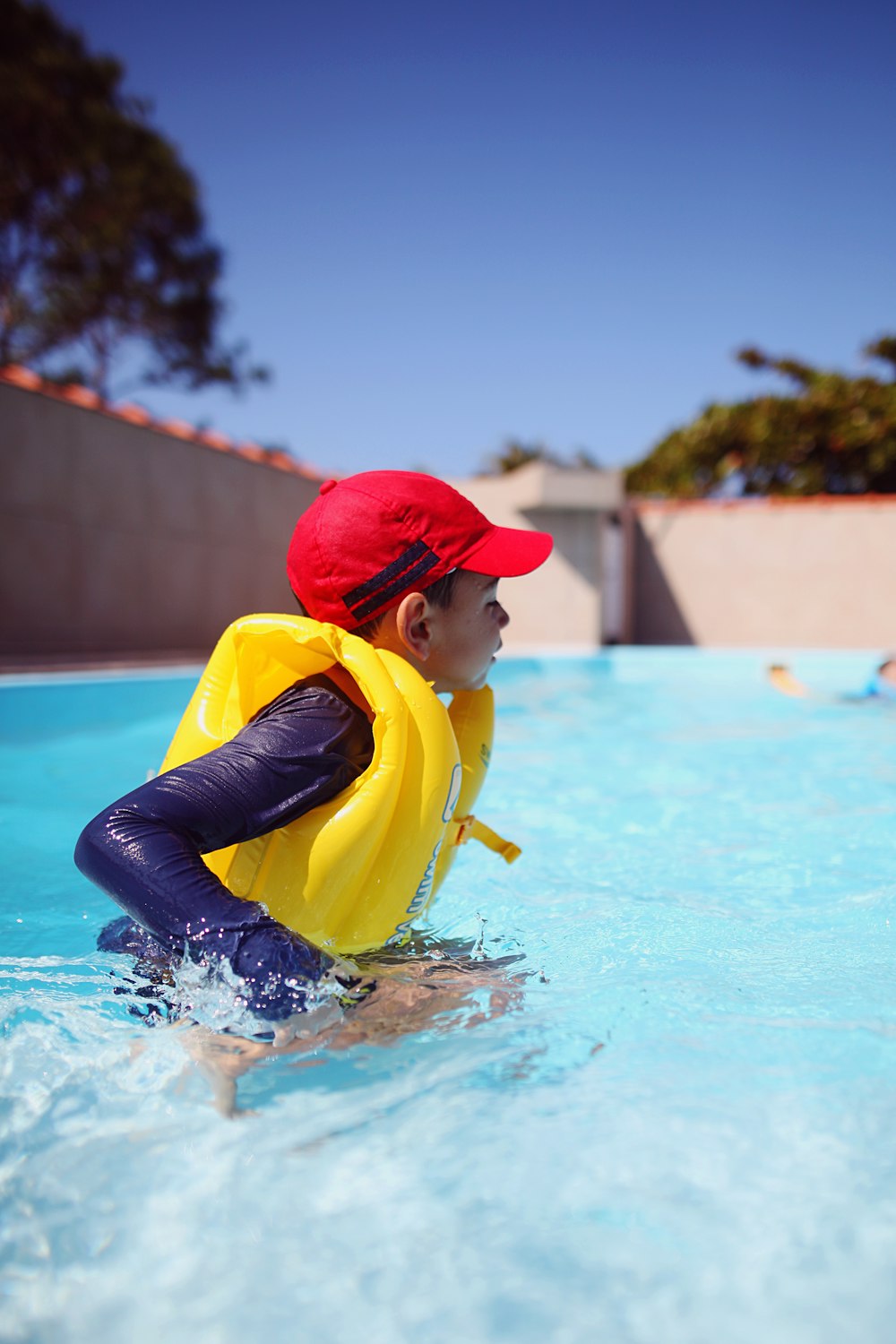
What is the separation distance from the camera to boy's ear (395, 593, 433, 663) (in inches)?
60.5

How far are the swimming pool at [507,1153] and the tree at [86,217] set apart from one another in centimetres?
2212

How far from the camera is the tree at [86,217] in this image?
63.9ft

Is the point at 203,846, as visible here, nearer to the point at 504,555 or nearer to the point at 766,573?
the point at 504,555

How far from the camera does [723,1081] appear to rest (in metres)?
1.41

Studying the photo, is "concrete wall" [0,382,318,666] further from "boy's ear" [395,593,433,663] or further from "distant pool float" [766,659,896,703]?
"boy's ear" [395,593,433,663]

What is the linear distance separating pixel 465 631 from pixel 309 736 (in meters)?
0.38

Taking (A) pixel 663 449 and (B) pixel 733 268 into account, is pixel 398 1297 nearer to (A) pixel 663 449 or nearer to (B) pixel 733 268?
(B) pixel 733 268

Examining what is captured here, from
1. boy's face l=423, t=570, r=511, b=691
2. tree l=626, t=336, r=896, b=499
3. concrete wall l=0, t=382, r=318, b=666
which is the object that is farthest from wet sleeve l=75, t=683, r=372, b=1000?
tree l=626, t=336, r=896, b=499

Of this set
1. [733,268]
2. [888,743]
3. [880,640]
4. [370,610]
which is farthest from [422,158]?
[370,610]

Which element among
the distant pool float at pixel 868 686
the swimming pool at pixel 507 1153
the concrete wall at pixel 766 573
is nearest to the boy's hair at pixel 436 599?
the swimming pool at pixel 507 1153

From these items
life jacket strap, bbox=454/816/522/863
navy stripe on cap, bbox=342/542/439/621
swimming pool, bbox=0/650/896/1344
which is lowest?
swimming pool, bbox=0/650/896/1344

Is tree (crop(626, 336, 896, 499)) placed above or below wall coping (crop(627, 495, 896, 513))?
above

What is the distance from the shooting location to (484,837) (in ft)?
6.63

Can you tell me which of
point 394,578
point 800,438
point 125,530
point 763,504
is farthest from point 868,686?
point 800,438
